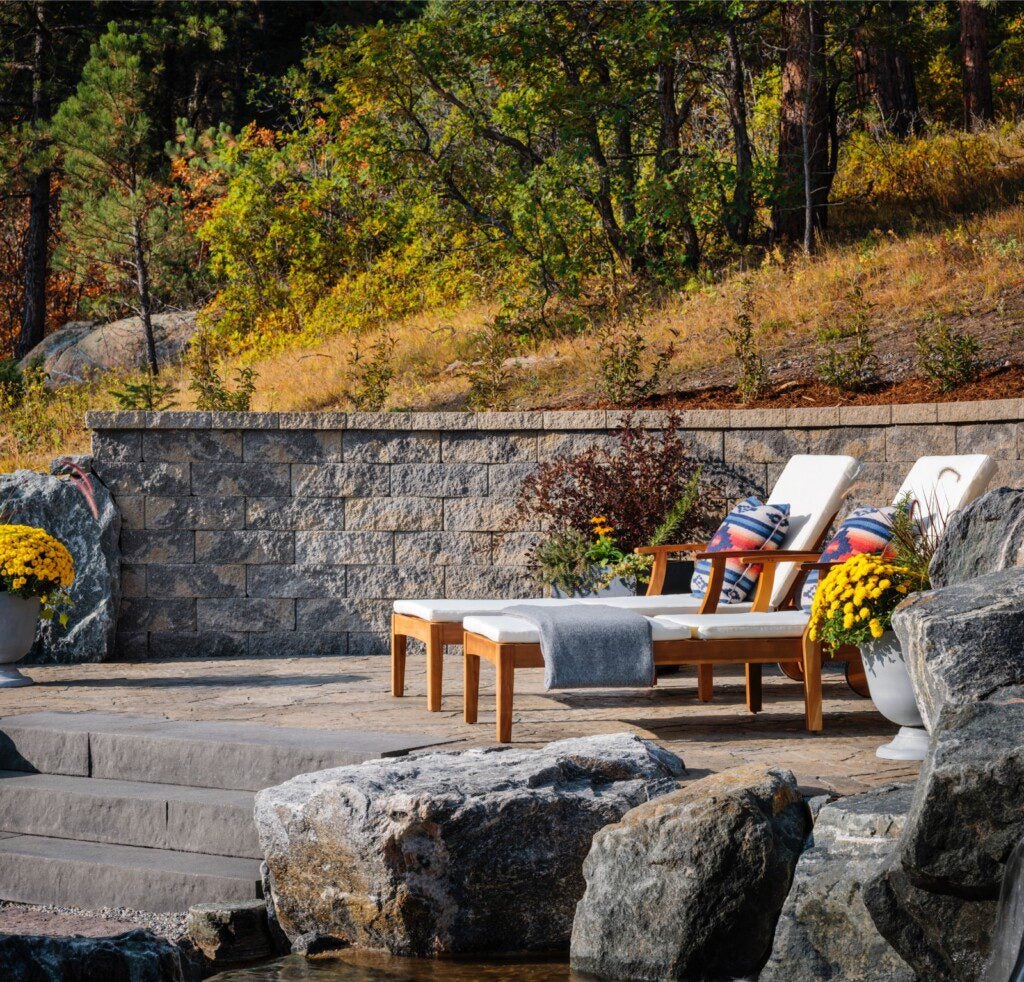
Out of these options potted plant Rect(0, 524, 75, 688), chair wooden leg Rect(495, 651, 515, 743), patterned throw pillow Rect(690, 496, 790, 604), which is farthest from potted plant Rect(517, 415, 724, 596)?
potted plant Rect(0, 524, 75, 688)

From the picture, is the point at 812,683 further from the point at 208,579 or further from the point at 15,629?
the point at 208,579

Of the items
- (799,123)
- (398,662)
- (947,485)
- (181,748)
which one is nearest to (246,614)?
(398,662)

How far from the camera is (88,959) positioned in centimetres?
304

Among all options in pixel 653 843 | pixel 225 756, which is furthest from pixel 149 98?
pixel 653 843

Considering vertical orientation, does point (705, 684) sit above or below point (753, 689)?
below

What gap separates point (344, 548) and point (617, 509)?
1.74m

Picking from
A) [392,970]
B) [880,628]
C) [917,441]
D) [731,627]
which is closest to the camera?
[392,970]

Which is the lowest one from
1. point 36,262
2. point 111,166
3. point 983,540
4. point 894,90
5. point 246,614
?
point 246,614

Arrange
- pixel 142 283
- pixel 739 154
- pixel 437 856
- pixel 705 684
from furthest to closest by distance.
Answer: pixel 142 283
pixel 739 154
pixel 705 684
pixel 437 856

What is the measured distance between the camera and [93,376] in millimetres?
17094

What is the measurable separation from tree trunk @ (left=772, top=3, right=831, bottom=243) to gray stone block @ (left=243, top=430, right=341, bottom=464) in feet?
18.3

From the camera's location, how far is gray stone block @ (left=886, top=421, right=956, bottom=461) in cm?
723

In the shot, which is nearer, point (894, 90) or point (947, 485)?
point (947, 485)

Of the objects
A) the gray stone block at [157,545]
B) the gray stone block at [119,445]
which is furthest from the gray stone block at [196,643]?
the gray stone block at [119,445]
